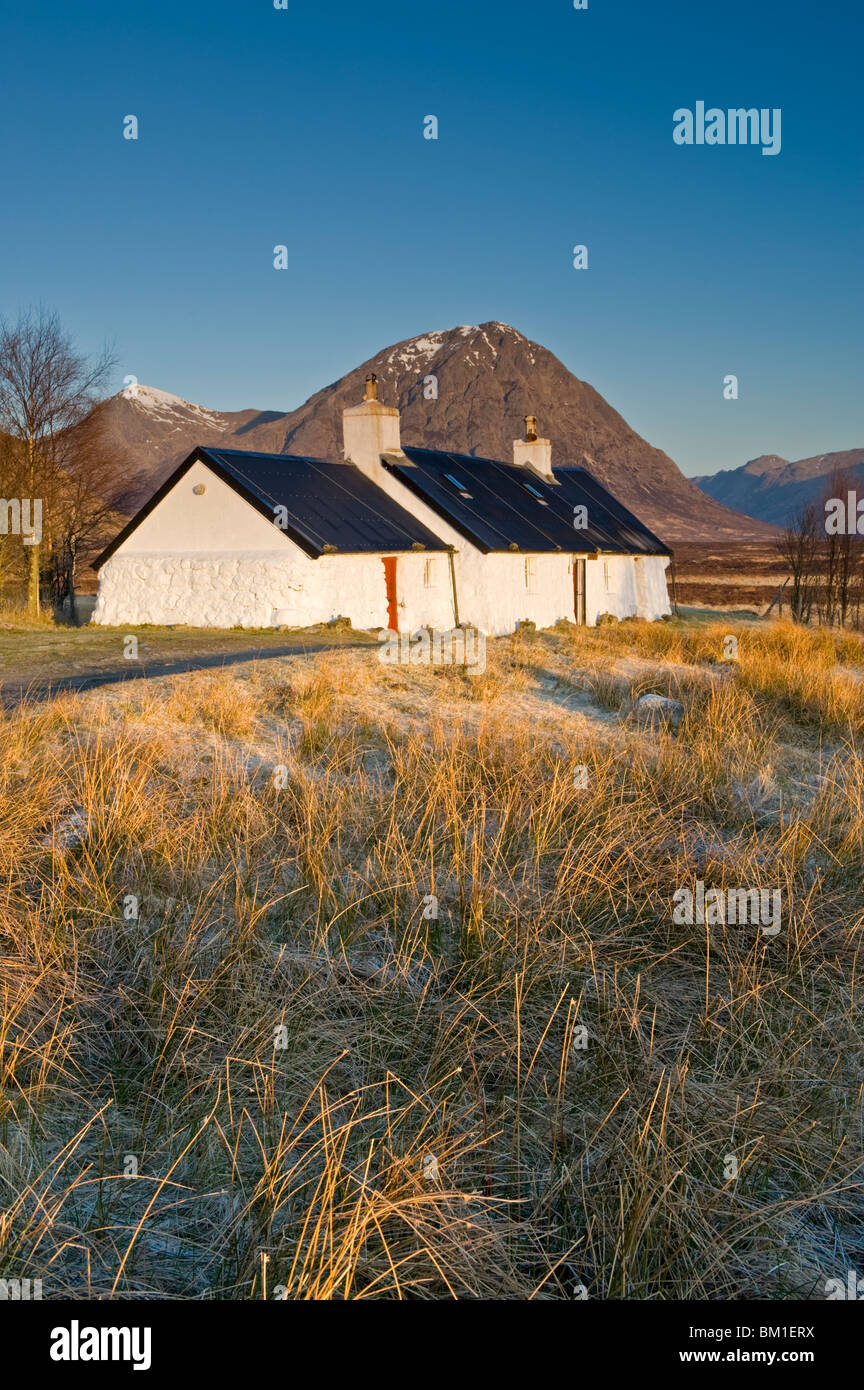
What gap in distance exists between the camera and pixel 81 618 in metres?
30.9

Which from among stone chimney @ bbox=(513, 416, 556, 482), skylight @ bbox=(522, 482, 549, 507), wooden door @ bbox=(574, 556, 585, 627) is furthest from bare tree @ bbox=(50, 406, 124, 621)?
wooden door @ bbox=(574, 556, 585, 627)

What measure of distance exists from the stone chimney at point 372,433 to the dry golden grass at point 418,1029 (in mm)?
20106

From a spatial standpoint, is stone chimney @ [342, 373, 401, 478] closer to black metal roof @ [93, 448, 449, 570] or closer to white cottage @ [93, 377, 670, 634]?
white cottage @ [93, 377, 670, 634]

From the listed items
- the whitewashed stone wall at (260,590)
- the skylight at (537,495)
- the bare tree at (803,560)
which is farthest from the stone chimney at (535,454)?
the whitewashed stone wall at (260,590)

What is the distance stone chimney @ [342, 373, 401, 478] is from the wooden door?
6.16 metres

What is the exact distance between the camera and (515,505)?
94.8 ft

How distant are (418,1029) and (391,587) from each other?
19.9 metres

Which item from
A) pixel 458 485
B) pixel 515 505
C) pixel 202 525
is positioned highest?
pixel 458 485

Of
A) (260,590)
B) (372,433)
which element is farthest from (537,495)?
(260,590)

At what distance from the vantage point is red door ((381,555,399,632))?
23.3 meters

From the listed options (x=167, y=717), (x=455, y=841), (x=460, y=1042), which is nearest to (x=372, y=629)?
(x=167, y=717)

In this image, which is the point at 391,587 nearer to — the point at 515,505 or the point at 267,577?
the point at 267,577
